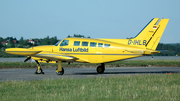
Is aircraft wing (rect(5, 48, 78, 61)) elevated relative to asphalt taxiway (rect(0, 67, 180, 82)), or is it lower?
elevated

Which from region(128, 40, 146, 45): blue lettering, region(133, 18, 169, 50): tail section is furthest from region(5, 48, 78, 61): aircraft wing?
region(133, 18, 169, 50): tail section

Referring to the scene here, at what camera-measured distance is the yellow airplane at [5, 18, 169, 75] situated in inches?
888

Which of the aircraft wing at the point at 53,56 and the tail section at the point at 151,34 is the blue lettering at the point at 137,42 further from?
the aircraft wing at the point at 53,56

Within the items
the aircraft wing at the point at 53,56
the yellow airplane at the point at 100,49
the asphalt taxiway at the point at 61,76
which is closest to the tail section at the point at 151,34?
the yellow airplane at the point at 100,49

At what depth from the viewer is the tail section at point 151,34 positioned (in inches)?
906

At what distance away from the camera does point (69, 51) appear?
23.6m

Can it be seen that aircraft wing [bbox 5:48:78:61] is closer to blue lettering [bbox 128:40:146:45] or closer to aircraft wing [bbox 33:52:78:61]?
aircraft wing [bbox 33:52:78:61]

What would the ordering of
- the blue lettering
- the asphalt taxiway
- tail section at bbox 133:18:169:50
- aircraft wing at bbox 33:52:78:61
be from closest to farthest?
the asphalt taxiway
aircraft wing at bbox 33:52:78:61
tail section at bbox 133:18:169:50
the blue lettering

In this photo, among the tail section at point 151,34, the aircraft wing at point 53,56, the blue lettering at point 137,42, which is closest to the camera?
the aircraft wing at point 53,56

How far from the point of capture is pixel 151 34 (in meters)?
23.2

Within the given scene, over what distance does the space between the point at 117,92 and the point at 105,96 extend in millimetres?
1273

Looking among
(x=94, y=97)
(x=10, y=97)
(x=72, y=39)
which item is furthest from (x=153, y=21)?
(x=10, y=97)

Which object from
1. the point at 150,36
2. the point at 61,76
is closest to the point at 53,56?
the point at 61,76

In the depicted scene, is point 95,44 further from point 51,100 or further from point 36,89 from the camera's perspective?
point 51,100
